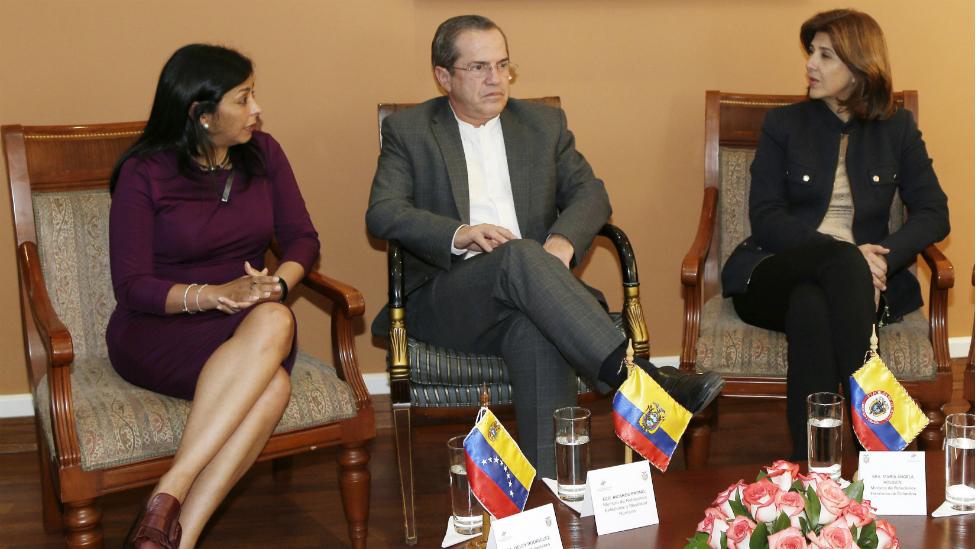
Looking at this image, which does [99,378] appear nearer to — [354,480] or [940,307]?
[354,480]

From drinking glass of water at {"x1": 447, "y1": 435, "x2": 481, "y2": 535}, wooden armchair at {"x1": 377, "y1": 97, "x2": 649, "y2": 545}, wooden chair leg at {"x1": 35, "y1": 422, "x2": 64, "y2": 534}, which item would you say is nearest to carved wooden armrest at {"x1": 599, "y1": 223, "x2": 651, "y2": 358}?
wooden armchair at {"x1": 377, "y1": 97, "x2": 649, "y2": 545}

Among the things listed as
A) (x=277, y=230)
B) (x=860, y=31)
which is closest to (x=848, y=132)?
(x=860, y=31)

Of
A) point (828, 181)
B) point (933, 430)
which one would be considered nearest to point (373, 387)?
point (828, 181)

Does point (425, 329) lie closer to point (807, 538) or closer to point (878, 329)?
point (878, 329)

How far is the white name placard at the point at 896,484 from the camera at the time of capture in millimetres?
2191

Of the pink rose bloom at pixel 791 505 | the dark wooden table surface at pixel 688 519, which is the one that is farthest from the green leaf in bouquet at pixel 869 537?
the dark wooden table surface at pixel 688 519

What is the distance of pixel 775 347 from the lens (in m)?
3.22

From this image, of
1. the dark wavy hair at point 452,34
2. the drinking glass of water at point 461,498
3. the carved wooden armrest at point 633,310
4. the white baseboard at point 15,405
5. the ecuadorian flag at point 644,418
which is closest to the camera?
the drinking glass of water at point 461,498

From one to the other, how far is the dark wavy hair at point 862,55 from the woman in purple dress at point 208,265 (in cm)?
171

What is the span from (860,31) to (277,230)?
1879mm

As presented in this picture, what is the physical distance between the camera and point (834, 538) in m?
1.61

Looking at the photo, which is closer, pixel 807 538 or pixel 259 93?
pixel 807 538

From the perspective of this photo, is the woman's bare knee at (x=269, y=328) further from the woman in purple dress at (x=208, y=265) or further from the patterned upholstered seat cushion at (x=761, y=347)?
the patterned upholstered seat cushion at (x=761, y=347)

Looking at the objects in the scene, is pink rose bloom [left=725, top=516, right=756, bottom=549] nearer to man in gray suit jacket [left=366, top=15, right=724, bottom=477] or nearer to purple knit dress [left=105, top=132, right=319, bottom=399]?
man in gray suit jacket [left=366, top=15, right=724, bottom=477]
